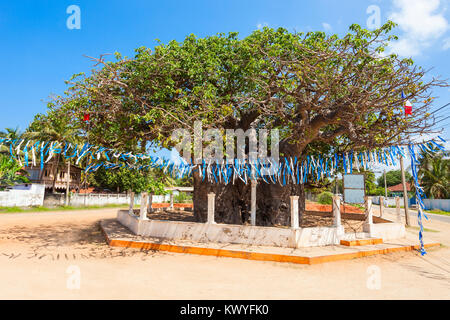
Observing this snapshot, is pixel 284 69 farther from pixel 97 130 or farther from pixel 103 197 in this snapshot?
pixel 103 197

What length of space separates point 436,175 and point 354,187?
2979 cm

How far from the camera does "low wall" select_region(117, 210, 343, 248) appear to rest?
7.29m

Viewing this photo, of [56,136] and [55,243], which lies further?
[56,136]

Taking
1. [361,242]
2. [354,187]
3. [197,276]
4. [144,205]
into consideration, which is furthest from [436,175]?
[197,276]

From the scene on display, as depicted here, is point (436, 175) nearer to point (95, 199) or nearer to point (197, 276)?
point (197, 276)

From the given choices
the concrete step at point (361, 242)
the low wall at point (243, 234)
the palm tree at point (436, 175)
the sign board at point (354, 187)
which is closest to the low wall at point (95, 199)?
the low wall at point (243, 234)

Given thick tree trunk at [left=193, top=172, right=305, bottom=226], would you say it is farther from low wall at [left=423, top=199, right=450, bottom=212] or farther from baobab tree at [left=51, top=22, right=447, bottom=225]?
low wall at [left=423, top=199, right=450, bottom=212]

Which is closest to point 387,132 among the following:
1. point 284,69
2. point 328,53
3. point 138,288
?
point 328,53

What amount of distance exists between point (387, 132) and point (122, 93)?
905cm

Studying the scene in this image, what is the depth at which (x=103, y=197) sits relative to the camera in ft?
96.3

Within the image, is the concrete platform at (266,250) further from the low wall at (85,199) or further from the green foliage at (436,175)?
the green foliage at (436,175)

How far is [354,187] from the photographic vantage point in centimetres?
1079
